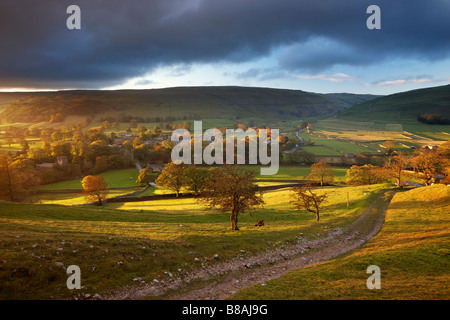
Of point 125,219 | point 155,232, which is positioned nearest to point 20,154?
point 125,219

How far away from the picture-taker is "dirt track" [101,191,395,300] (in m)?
14.0

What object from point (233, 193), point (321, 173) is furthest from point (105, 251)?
point (321, 173)

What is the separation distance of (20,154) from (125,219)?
3878 inches

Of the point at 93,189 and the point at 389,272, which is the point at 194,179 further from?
the point at 389,272

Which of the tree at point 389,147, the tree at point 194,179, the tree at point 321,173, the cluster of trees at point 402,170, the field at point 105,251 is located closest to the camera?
the field at point 105,251

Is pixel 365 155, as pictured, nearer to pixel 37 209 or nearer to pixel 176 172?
pixel 176 172

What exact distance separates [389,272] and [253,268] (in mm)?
9448

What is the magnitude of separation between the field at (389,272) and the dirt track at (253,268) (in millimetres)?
1287

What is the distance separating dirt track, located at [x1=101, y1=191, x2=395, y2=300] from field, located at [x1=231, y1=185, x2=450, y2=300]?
1.29 m

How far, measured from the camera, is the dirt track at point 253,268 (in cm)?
1402

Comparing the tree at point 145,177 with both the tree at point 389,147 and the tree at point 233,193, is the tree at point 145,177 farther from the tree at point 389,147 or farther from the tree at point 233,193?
the tree at point 389,147

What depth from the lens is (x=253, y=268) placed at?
1795cm

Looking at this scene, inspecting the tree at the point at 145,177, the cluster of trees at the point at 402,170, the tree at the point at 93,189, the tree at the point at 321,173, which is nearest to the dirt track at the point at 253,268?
the cluster of trees at the point at 402,170

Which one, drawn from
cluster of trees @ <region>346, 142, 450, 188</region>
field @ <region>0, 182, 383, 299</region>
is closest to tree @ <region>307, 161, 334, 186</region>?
cluster of trees @ <region>346, 142, 450, 188</region>
